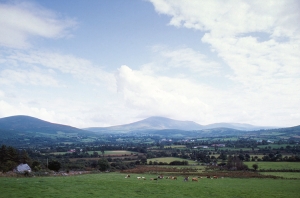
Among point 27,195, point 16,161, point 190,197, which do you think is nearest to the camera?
point 27,195

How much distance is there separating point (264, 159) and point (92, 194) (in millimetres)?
90334

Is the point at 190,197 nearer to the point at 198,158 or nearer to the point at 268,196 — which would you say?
the point at 268,196

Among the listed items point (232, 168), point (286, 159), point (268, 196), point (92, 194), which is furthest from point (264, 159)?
point (92, 194)

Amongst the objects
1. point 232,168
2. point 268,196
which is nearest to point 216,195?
point 268,196

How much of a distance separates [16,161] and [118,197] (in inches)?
2576

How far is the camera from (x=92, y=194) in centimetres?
2673

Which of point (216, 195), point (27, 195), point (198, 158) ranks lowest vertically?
point (198, 158)

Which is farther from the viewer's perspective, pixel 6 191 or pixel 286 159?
pixel 286 159

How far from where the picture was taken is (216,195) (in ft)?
96.5

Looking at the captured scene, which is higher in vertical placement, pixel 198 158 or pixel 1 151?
pixel 1 151

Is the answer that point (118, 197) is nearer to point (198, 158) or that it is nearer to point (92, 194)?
point (92, 194)

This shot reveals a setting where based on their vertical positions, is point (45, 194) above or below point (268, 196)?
above

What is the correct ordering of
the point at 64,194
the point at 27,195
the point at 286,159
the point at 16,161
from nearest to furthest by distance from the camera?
the point at 27,195 < the point at 64,194 < the point at 16,161 < the point at 286,159

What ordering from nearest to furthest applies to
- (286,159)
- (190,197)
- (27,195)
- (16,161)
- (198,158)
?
(27,195) < (190,197) < (16,161) < (286,159) < (198,158)
